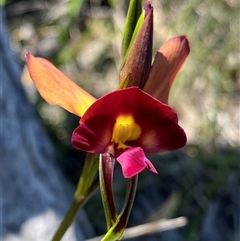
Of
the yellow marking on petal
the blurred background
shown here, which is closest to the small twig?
the blurred background

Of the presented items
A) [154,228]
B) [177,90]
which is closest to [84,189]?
[154,228]

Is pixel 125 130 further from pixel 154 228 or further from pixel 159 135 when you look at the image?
pixel 154 228

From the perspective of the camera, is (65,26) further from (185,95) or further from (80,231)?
(80,231)

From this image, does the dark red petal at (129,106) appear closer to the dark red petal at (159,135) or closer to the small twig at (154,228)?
the dark red petal at (159,135)

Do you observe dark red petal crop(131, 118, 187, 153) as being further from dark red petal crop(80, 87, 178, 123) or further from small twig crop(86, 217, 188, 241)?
small twig crop(86, 217, 188, 241)

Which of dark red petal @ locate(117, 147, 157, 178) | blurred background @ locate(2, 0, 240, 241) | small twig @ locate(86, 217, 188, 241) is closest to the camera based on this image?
dark red petal @ locate(117, 147, 157, 178)

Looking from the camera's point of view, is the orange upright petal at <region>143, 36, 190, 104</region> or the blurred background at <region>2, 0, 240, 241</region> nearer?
the orange upright petal at <region>143, 36, 190, 104</region>
